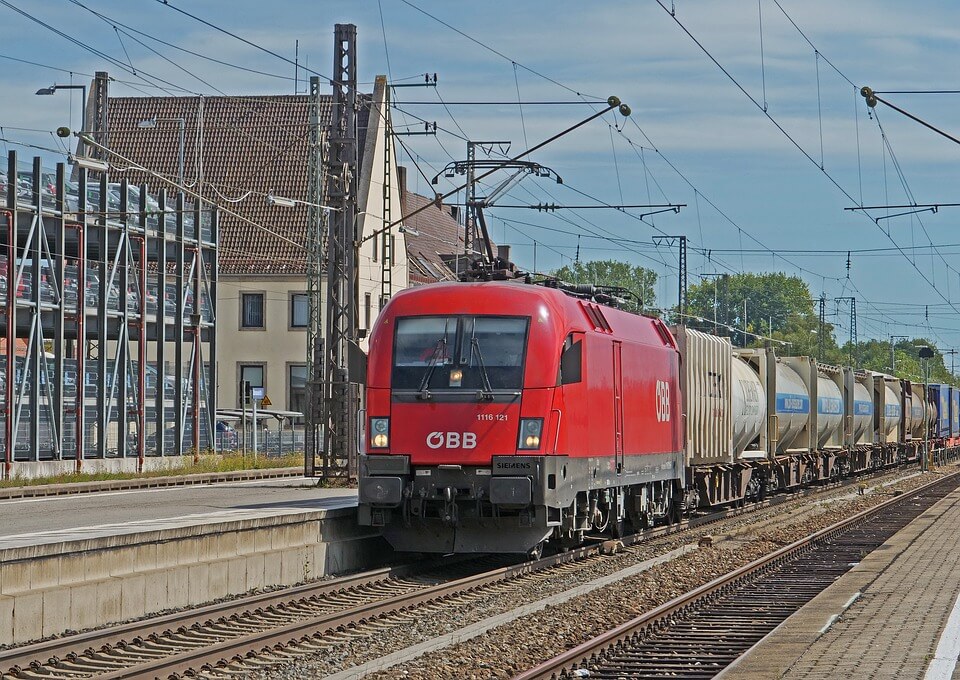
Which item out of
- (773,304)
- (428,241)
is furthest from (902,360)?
(428,241)

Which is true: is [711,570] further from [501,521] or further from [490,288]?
[490,288]

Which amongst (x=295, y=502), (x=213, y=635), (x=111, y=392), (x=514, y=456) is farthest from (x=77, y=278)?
A: (x=213, y=635)

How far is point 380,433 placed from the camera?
60.2ft

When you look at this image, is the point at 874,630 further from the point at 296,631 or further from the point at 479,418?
the point at 479,418

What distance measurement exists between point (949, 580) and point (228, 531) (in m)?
8.24

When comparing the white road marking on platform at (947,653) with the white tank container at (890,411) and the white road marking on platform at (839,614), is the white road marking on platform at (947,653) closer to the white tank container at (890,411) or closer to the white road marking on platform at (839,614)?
the white road marking on platform at (839,614)

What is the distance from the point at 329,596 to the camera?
52.6 ft

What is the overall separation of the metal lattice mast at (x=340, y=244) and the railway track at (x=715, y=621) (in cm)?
1138

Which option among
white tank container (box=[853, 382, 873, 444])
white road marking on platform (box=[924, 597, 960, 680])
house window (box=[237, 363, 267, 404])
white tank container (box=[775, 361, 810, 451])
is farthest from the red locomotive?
house window (box=[237, 363, 267, 404])

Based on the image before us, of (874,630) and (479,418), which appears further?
(479,418)

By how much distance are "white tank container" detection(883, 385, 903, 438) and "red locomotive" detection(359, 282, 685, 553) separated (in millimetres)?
37389

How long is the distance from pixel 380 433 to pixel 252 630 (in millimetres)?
5015

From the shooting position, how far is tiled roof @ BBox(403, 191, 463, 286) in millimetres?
76625

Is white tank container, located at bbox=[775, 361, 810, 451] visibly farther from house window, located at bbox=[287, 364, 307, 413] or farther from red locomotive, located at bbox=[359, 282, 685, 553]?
house window, located at bbox=[287, 364, 307, 413]
